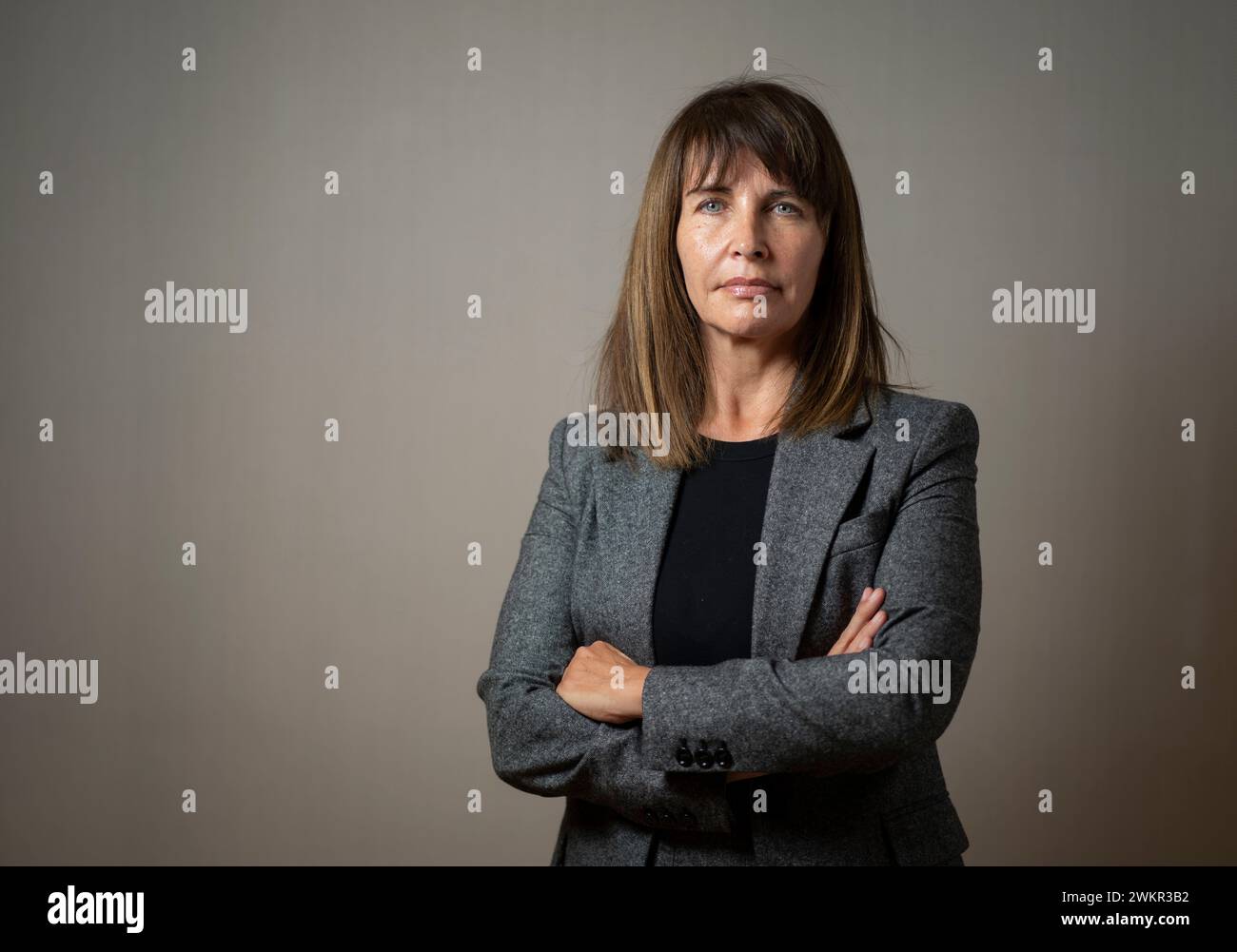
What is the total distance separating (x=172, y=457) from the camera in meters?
3.69

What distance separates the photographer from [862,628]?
1.93 metres

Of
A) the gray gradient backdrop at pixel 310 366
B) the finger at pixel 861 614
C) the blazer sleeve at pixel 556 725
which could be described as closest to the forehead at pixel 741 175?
the blazer sleeve at pixel 556 725

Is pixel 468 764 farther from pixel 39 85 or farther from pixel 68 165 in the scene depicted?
pixel 39 85

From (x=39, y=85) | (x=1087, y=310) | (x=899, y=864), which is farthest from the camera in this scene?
(x=39, y=85)

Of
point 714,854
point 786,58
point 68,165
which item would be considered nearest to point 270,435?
point 68,165

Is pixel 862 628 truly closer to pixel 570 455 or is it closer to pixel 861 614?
pixel 861 614

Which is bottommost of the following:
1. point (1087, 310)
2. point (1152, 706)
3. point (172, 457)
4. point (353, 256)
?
point (1152, 706)

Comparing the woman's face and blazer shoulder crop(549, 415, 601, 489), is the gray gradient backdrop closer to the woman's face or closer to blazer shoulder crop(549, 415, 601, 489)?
blazer shoulder crop(549, 415, 601, 489)

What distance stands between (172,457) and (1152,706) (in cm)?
296

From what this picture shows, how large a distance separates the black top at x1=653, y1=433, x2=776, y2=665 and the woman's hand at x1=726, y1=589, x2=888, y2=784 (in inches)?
6.2

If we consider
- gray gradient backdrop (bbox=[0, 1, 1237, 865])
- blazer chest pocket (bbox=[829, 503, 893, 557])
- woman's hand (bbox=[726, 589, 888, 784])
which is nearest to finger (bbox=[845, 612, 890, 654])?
woman's hand (bbox=[726, 589, 888, 784])

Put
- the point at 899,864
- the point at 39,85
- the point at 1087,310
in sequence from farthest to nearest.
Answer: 1. the point at 39,85
2. the point at 1087,310
3. the point at 899,864

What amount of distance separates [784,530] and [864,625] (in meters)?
0.20

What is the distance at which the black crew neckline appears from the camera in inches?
84.2
